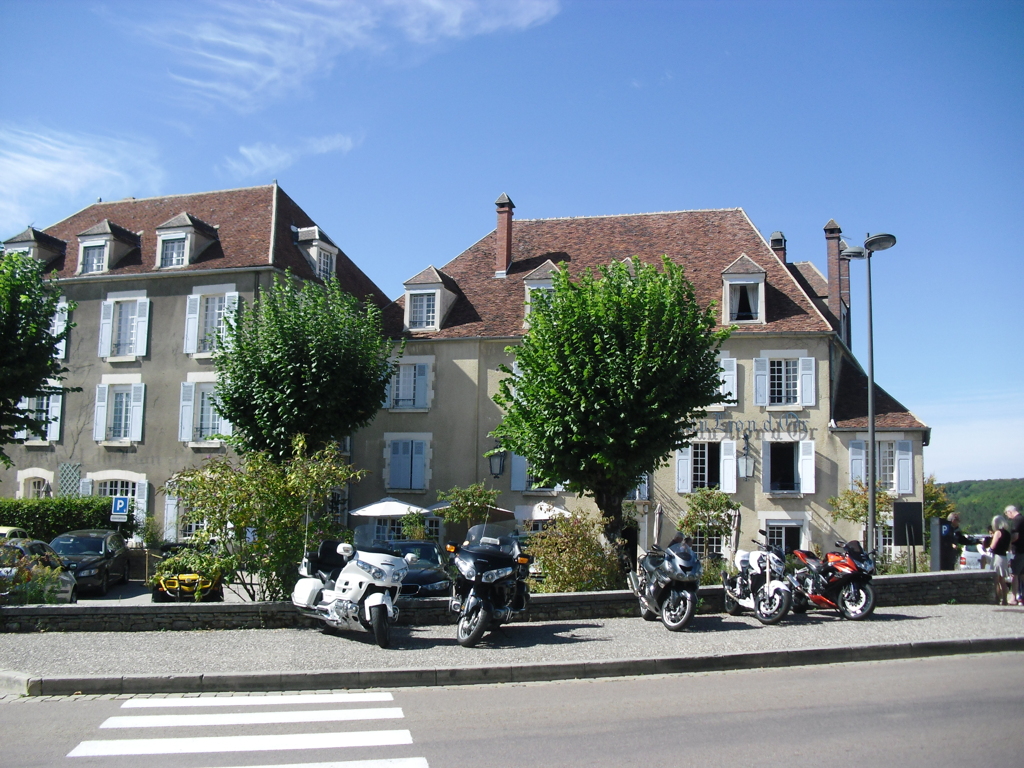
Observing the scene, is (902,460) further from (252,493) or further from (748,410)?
(252,493)

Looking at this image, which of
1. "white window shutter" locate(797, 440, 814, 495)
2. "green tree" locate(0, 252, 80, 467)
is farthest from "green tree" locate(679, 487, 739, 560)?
"green tree" locate(0, 252, 80, 467)

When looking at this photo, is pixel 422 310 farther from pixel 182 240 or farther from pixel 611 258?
pixel 182 240

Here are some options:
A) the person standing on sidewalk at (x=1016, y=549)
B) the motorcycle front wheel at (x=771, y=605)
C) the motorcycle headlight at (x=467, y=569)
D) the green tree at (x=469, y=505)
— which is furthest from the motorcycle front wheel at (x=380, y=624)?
the green tree at (x=469, y=505)

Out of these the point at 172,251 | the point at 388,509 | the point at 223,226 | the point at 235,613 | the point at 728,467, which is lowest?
the point at 235,613

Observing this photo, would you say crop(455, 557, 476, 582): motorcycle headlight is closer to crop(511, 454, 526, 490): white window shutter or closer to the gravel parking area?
the gravel parking area

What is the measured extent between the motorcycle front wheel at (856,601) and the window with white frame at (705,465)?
13221 millimetres

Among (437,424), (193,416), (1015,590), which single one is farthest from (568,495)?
(1015,590)

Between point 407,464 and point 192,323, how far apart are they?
7860 millimetres

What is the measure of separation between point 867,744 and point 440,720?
10.9ft

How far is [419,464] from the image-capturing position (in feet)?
87.7

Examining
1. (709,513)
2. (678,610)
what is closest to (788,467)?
(709,513)

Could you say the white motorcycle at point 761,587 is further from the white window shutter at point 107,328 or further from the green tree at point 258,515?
the white window shutter at point 107,328

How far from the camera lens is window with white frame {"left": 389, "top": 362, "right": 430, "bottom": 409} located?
27.1 metres

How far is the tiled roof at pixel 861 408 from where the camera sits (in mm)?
24297
